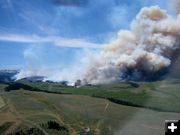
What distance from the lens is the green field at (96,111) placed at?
8368 cm

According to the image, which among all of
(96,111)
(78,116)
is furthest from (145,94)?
(78,116)

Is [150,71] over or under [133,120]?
over

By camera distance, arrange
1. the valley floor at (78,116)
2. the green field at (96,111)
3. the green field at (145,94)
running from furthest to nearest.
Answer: the green field at (145,94)
the green field at (96,111)
the valley floor at (78,116)

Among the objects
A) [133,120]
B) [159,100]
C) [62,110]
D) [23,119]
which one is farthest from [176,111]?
[23,119]

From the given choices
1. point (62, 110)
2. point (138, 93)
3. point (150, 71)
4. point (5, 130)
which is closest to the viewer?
point (5, 130)

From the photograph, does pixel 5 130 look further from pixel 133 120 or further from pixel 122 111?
pixel 122 111

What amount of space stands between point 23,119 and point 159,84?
322ft

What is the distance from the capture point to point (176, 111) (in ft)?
389

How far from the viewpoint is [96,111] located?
10750cm

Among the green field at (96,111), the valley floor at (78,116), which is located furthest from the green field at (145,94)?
the valley floor at (78,116)

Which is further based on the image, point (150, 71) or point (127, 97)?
point (150, 71)

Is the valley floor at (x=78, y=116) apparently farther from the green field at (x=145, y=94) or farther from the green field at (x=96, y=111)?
the green field at (x=145, y=94)

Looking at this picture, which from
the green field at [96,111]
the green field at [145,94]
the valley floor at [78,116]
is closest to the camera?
the valley floor at [78,116]

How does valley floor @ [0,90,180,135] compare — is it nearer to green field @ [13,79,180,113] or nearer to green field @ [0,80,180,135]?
green field @ [0,80,180,135]
